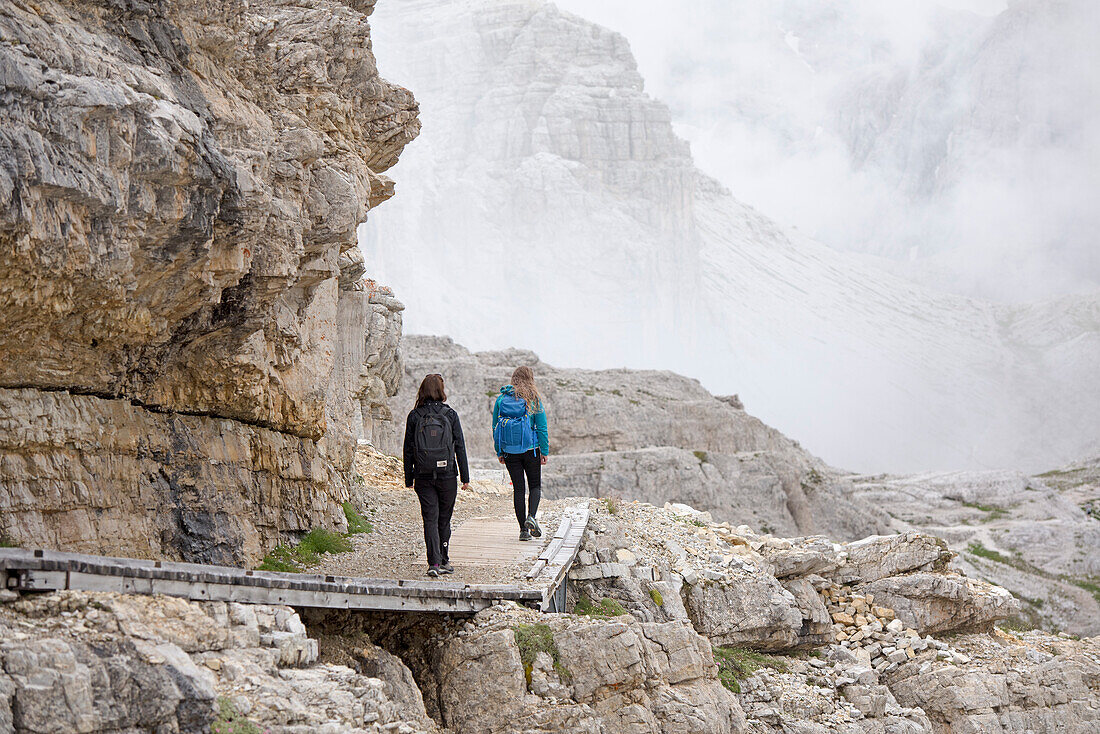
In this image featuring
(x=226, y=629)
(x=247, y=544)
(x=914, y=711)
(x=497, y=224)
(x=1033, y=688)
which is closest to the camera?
(x=226, y=629)

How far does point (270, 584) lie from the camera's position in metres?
5.86

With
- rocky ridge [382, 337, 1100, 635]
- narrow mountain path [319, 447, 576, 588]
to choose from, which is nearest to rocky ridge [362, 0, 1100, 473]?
rocky ridge [382, 337, 1100, 635]

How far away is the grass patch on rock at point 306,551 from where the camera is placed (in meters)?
8.77

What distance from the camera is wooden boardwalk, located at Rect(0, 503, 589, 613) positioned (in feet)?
15.5

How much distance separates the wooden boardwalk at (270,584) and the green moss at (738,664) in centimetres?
255

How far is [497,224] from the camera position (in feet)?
331

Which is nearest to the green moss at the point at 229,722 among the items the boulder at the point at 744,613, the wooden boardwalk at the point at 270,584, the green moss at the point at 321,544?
Answer: the wooden boardwalk at the point at 270,584

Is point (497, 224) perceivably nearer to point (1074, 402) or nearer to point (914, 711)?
point (1074, 402)

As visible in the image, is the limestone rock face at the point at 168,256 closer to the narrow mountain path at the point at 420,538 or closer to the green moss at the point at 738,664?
the narrow mountain path at the point at 420,538

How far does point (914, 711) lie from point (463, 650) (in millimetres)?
6998

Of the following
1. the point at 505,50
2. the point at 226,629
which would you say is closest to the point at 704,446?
the point at 226,629

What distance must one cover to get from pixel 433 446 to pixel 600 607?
3.63 m

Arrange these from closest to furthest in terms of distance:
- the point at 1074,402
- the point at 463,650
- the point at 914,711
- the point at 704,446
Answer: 1. the point at 463,650
2. the point at 914,711
3. the point at 704,446
4. the point at 1074,402

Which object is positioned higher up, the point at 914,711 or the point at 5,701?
the point at 5,701
